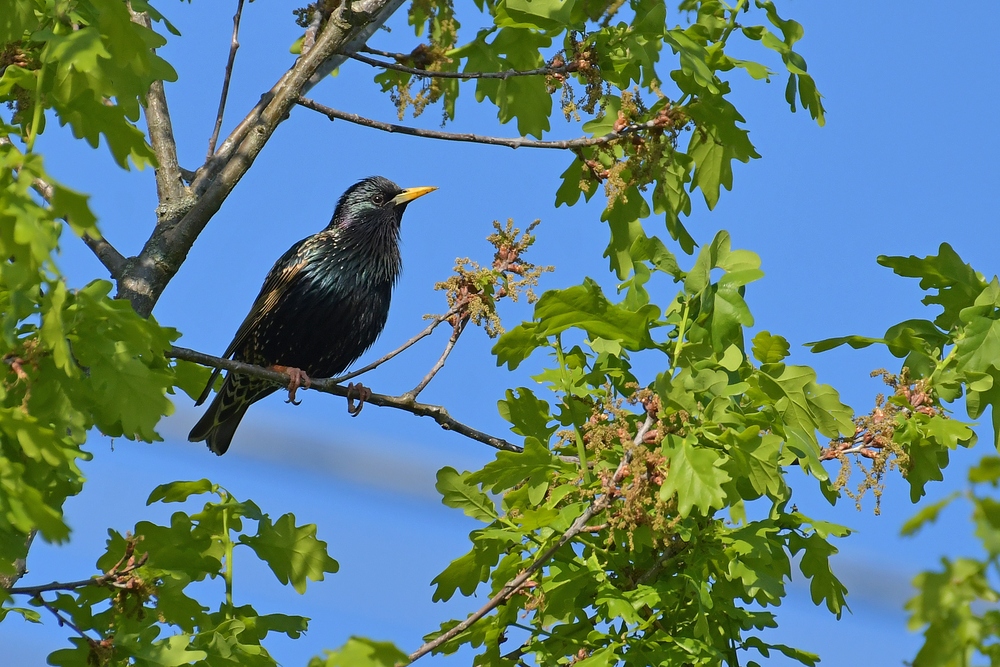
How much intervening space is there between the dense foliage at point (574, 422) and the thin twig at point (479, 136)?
0.12 ft

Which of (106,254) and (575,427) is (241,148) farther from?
(575,427)

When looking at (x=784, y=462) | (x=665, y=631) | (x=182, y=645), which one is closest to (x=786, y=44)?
(x=784, y=462)

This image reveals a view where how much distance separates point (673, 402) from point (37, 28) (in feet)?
5.44

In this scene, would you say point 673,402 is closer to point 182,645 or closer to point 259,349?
point 182,645

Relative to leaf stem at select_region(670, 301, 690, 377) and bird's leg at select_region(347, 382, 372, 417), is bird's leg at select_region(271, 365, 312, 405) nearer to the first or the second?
bird's leg at select_region(347, 382, 372, 417)

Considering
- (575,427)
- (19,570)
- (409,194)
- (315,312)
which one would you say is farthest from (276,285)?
(575,427)

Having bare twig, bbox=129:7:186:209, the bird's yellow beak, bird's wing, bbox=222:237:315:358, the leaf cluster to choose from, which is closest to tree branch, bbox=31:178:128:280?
bare twig, bbox=129:7:186:209

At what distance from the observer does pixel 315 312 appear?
19.4 ft

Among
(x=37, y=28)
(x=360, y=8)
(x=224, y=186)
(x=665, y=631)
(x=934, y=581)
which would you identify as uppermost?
(x=360, y=8)

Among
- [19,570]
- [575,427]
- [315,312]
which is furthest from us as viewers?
[315,312]

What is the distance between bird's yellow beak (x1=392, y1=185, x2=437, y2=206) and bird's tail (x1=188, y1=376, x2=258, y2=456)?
4.27 ft

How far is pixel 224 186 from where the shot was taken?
409 centimetres

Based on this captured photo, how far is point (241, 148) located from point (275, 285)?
1.97 meters

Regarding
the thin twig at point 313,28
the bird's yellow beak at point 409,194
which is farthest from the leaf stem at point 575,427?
the bird's yellow beak at point 409,194
